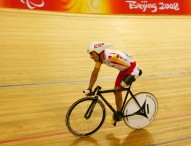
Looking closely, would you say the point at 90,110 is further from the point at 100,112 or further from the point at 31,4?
the point at 31,4

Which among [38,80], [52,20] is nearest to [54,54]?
[38,80]

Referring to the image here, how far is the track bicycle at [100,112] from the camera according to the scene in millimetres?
3945

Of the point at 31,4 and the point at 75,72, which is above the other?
the point at 31,4

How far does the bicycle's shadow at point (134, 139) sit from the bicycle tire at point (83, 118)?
26 cm

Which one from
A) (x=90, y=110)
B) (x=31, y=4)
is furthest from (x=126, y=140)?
(x=31, y=4)

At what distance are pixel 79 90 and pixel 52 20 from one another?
344cm

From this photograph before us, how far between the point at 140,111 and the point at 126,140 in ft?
1.53

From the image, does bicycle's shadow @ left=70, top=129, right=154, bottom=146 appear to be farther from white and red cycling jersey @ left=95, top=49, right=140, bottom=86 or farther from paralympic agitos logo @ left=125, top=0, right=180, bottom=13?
paralympic agitos logo @ left=125, top=0, right=180, bottom=13

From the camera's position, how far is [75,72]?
6.40 m

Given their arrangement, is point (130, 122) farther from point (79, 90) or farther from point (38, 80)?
point (38, 80)

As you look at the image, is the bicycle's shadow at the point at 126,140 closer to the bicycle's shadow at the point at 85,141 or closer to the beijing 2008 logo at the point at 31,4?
the bicycle's shadow at the point at 85,141

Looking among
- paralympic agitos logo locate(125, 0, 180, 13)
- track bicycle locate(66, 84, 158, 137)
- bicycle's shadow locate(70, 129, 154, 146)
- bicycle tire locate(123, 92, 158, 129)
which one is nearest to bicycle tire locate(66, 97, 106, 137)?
track bicycle locate(66, 84, 158, 137)

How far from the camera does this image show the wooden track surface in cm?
421

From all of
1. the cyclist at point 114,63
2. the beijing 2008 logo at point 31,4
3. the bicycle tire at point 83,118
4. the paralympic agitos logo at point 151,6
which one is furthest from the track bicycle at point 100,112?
the paralympic agitos logo at point 151,6
